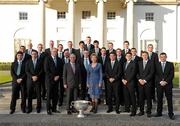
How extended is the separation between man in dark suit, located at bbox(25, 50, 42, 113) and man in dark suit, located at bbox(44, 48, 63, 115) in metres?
0.38

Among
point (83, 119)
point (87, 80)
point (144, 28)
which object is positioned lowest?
point (83, 119)

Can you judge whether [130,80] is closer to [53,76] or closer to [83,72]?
[83,72]

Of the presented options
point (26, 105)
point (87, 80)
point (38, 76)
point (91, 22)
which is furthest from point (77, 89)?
point (91, 22)

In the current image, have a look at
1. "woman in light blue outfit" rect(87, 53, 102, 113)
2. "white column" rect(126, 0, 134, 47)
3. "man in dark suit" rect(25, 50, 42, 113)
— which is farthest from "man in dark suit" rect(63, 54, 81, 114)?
"white column" rect(126, 0, 134, 47)

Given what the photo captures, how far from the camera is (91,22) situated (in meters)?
44.2

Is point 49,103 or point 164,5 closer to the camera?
point 49,103

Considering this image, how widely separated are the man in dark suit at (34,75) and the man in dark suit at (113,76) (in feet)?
8.46

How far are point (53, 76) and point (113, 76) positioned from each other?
224 cm

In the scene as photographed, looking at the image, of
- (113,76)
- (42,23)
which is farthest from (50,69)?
(42,23)

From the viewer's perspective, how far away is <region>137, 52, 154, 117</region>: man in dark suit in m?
15.2

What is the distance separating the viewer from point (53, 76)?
1572 centimetres

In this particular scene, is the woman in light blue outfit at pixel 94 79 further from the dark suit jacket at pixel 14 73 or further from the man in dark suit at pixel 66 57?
the dark suit jacket at pixel 14 73

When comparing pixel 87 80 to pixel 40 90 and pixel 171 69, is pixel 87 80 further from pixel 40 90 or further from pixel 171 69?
pixel 171 69

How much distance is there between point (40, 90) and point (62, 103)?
161cm
